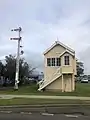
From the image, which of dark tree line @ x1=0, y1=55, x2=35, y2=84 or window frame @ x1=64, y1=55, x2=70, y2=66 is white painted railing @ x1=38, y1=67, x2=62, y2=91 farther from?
dark tree line @ x1=0, y1=55, x2=35, y2=84

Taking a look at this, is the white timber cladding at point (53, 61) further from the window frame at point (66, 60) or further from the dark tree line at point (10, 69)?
the dark tree line at point (10, 69)

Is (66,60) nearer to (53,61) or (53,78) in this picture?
(53,61)

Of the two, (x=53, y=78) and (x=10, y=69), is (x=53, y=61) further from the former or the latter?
(x=10, y=69)

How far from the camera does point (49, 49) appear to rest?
1898 inches

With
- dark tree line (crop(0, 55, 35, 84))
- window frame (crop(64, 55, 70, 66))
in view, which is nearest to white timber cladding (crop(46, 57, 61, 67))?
window frame (crop(64, 55, 70, 66))

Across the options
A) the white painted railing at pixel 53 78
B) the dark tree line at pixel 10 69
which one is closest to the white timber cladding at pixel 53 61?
the white painted railing at pixel 53 78

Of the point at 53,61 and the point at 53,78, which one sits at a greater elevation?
the point at 53,61

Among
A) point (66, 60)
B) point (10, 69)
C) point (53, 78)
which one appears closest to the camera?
point (53, 78)

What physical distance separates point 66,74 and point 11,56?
30.2m

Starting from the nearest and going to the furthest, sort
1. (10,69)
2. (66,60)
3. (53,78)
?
1. (53,78)
2. (66,60)
3. (10,69)

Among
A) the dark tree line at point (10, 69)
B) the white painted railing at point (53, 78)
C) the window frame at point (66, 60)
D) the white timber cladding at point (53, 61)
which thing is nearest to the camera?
the white painted railing at point (53, 78)

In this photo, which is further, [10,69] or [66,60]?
[10,69]

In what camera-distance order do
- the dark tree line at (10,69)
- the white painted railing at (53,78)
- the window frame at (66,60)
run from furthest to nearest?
the dark tree line at (10,69), the window frame at (66,60), the white painted railing at (53,78)

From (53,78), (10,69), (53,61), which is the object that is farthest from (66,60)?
(10,69)
